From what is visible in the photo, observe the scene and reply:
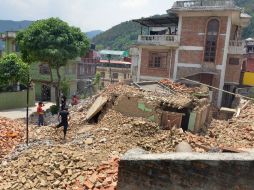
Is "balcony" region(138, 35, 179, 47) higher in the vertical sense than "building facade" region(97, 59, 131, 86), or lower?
higher

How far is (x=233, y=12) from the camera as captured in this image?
2142 centimetres

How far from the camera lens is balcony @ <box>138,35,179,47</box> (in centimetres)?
2377

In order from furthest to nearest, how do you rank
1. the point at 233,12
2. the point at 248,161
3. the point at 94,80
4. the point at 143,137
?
1. the point at 94,80
2. the point at 233,12
3. the point at 143,137
4. the point at 248,161

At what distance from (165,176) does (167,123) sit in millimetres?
7773

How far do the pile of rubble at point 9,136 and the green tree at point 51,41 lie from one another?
8.32 metres

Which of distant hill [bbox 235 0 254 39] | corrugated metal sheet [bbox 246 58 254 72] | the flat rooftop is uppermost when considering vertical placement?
distant hill [bbox 235 0 254 39]

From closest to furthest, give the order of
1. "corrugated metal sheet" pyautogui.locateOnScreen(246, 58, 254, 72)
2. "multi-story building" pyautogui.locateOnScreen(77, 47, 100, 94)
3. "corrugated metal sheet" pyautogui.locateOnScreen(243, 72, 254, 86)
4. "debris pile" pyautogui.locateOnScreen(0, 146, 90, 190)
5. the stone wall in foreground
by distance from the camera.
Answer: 1. the stone wall in foreground
2. "debris pile" pyautogui.locateOnScreen(0, 146, 90, 190)
3. "corrugated metal sheet" pyautogui.locateOnScreen(243, 72, 254, 86)
4. "corrugated metal sheet" pyautogui.locateOnScreen(246, 58, 254, 72)
5. "multi-story building" pyautogui.locateOnScreen(77, 47, 100, 94)

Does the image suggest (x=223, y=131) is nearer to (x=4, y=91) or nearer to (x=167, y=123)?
(x=167, y=123)

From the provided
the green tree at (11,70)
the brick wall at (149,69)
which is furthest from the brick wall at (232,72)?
the green tree at (11,70)

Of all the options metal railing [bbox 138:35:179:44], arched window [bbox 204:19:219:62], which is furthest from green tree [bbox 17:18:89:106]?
arched window [bbox 204:19:219:62]

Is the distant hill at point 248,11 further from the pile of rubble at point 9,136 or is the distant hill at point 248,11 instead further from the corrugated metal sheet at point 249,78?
the pile of rubble at point 9,136

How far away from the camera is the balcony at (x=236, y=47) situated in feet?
74.0

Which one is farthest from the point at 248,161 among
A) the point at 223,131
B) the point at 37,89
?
the point at 37,89

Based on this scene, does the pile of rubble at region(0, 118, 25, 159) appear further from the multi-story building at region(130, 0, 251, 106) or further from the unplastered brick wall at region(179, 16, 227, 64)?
the unplastered brick wall at region(179, 16, 227, 64)
